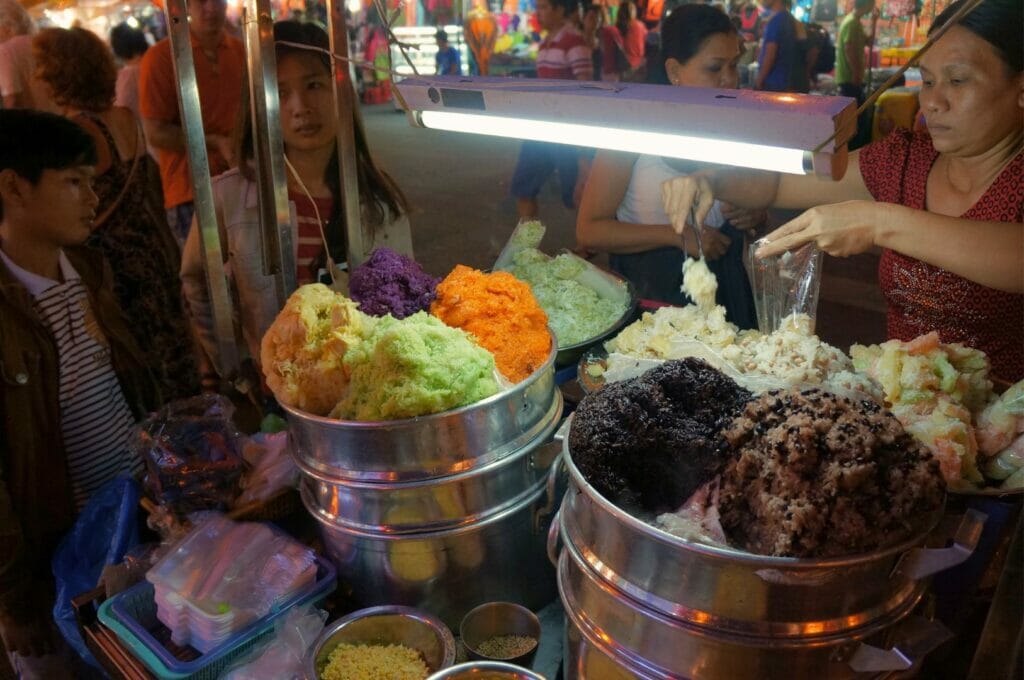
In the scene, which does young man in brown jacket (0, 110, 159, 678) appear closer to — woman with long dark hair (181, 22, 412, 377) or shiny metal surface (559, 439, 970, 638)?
woman with long dark hair (181, 22, 412, 377)

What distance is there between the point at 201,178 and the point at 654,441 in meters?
1.85

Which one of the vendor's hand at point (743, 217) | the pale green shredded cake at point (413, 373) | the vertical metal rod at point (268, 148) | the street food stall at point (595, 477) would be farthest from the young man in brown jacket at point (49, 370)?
the vendor's hand at point (743, 217)

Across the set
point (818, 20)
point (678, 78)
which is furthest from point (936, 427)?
point (818, 20)

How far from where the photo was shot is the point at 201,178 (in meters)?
2.38

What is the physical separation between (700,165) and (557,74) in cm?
615

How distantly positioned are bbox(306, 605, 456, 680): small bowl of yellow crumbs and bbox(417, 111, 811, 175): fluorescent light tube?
109cm

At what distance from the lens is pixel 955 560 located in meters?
1.08

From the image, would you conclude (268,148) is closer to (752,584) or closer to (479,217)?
(752,584)

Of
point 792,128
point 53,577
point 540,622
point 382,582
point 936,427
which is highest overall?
point 792,128

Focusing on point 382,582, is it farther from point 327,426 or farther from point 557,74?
point 557,74

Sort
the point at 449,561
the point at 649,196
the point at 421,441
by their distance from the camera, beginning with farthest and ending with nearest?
1. the point at 649,196
2. the point at 449,561
3. the point at 421,441

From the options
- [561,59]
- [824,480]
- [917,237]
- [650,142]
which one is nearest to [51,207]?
[650,142]

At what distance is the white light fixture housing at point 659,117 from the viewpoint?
3.91 feet

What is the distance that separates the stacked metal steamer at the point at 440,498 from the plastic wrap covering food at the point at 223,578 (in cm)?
14
